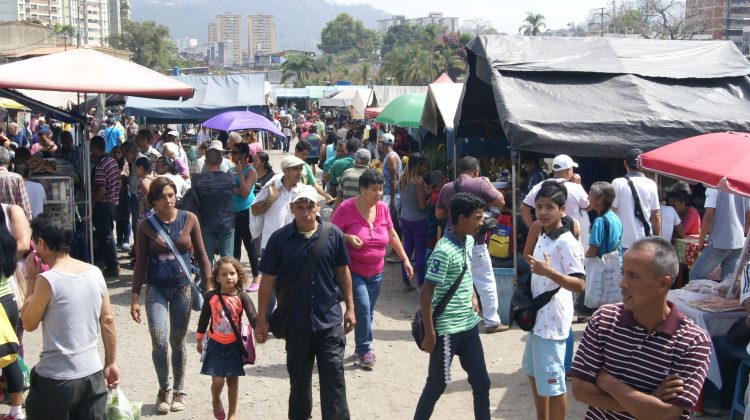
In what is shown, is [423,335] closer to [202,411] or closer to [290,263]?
[290,263]

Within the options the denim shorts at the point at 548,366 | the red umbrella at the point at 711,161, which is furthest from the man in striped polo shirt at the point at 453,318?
the red umbrella at the point at 711,161

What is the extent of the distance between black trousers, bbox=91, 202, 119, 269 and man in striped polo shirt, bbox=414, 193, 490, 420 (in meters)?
6.51

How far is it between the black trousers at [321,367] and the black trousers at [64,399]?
121 centimetres

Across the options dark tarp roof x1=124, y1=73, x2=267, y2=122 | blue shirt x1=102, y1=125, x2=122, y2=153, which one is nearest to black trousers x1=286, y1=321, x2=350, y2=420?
dark tarp roof x1=124, y1=73, x2=267, y2=122

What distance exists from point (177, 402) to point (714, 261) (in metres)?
5.01

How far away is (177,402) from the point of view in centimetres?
625

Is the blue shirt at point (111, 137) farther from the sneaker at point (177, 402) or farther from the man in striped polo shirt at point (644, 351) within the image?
the man in striped polo shirt at point (644, 351)

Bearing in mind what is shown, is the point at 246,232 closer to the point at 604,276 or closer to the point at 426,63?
the point at 604,276

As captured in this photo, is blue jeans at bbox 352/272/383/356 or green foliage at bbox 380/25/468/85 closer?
blue jeans at bbox 352/272/383/356

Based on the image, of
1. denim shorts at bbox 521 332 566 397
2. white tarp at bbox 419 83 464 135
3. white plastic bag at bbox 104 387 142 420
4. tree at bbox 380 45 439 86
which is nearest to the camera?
white plastic bag at bbox 104 387 142 420

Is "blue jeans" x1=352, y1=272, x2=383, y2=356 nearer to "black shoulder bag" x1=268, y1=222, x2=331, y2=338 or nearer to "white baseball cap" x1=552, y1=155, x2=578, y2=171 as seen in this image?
"black shoulder bag" x1=268, y1=222, x2=331, y2=338

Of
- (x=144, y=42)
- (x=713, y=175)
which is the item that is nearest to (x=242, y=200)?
(x=713, y=175)

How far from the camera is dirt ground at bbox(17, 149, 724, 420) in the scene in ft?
20.7

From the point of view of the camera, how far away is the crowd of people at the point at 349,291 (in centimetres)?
309
